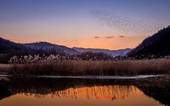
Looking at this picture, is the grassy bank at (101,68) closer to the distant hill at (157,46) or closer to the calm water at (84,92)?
the calm water at (84,92)

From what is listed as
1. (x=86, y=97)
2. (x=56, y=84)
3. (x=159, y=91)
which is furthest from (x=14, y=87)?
(x=159, y=91)

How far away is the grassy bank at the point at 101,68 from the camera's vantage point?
15648 millimetres

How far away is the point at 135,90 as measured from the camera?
1180cm

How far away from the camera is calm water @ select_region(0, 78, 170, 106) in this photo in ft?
32.9

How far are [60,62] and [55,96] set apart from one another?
6.60 m

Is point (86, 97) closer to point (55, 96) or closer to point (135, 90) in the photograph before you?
point (55, 96)

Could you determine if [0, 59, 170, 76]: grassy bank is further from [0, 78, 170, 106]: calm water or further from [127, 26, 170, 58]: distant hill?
[127, 26, 170, 58]: distant hill

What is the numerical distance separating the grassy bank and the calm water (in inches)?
61.7

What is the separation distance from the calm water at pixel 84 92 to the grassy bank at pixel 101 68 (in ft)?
5.14

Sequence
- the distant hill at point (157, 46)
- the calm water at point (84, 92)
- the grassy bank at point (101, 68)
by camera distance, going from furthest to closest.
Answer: the distant hill at point (157, 46) < the grassy bank at point (101, 68) < the calm water at point (84, 92)

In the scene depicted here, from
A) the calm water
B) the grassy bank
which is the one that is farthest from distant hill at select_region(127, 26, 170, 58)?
the calm water

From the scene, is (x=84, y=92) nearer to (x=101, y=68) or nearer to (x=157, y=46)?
(x=101, y=68)

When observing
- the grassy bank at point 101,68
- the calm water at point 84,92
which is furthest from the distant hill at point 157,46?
the calm water at point 84,92

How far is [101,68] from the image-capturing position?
1609cm
